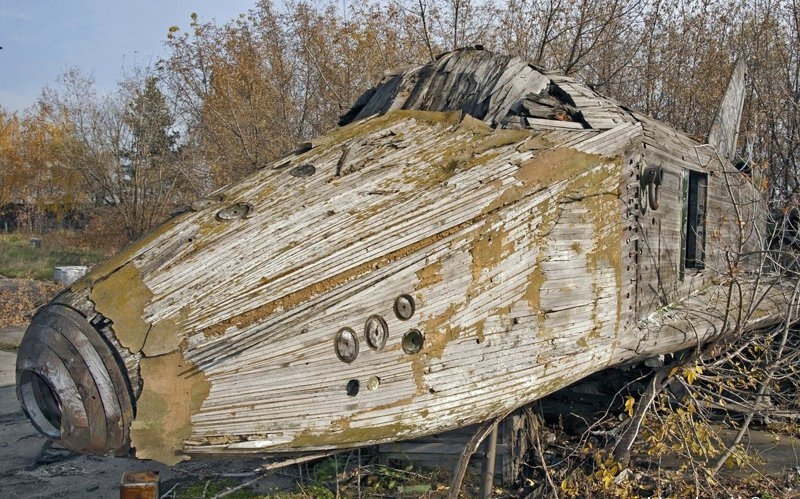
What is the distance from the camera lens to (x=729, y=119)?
25.2 ft

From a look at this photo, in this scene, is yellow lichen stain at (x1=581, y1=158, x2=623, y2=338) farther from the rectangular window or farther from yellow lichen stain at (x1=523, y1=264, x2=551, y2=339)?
the rectangular window

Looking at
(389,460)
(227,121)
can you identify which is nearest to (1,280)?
(227,121)

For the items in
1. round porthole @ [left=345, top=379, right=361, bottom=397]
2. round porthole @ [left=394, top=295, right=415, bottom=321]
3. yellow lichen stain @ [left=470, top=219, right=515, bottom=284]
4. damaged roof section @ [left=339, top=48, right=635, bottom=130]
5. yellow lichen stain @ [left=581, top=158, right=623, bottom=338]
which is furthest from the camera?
damaged roof section @ [left=339, top=48, right=635, bottom=130]

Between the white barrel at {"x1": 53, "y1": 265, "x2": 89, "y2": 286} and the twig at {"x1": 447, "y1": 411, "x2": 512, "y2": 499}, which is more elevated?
the white barrel at {"x1": 53, "y1": 265, "x2": 89, "y2": 286}

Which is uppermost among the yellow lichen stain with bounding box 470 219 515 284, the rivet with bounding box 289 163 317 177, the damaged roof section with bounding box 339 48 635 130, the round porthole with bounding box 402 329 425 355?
the damaged roof section with bounding box 339 48 635 130

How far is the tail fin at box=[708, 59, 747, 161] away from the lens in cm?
727

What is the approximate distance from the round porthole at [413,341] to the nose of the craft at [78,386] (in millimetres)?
1176

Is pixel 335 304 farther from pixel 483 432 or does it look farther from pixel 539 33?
pixel 539 33

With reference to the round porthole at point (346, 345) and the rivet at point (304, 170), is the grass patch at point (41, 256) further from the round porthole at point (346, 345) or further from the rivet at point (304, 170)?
the round porthole at point (346, 345)

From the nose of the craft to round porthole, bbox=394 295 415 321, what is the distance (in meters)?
1.15

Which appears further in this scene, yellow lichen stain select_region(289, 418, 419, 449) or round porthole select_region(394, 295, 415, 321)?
round porthole select_region(394, 295, 415, 321)

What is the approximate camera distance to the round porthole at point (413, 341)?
3172mm

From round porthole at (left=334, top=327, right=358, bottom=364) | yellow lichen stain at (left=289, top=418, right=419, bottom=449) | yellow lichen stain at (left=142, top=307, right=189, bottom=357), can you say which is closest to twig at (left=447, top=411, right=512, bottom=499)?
yellow lichen stain at (left=289, top=418, right=419, bottom=449)

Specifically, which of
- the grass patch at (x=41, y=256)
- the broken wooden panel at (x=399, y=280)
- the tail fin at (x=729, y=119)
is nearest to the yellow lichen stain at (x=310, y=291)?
the broken wooden panel at (x=399, y=280)
